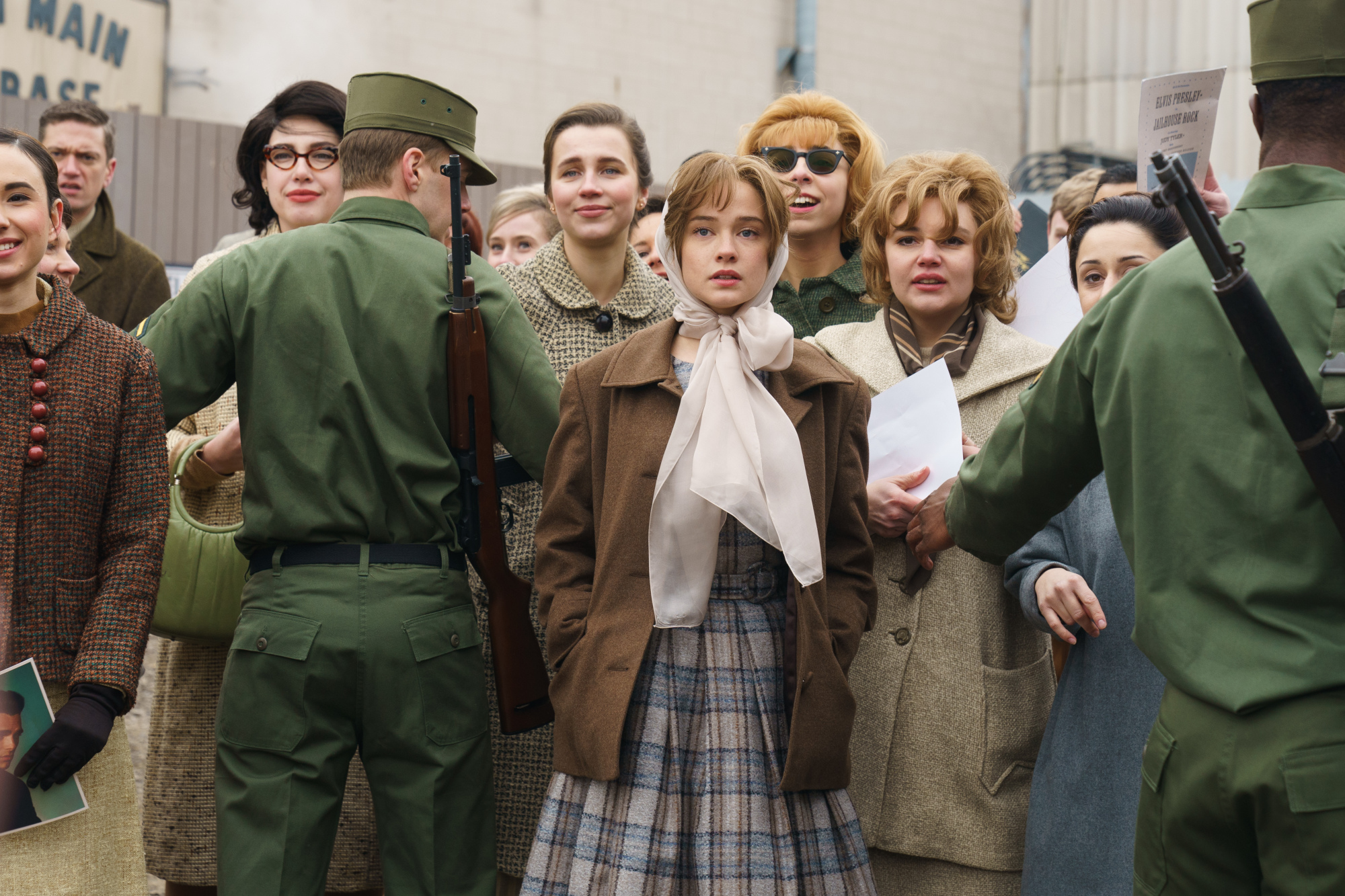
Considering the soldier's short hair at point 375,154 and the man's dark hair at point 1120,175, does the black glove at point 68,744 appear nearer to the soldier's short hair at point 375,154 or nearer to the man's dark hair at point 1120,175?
the soldier's short hair at point 375,154

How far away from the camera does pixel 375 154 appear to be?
2.98 metres

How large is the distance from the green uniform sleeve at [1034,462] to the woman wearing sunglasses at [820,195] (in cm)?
136

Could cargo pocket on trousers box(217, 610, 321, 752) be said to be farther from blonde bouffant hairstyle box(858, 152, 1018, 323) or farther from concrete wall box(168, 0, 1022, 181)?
concrete wall box(168, 0, 1022, 181)

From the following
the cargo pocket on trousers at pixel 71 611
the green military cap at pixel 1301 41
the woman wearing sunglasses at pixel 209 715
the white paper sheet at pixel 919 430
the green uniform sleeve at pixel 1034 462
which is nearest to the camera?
the green military cap at pixel 1301 41

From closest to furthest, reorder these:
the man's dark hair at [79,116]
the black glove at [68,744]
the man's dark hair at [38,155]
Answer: the black glove at [68,744] → the man's dark hair at [38,155] → the man's dark hair at [79,116]

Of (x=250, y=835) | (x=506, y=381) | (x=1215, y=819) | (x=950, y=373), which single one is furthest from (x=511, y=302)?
(x=1215, y=819)

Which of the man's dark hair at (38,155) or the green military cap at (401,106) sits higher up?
the green military cap at (401,106)

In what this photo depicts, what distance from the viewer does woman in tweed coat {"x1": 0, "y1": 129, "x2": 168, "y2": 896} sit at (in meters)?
2.35

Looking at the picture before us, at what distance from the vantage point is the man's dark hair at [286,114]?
357 centimetres

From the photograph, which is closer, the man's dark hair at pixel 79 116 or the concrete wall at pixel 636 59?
the man's dark hair at pixel 79 116

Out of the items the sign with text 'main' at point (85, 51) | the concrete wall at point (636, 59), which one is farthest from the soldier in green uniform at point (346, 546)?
the concrete wall at point (636, 59)

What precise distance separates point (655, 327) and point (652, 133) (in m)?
11.9

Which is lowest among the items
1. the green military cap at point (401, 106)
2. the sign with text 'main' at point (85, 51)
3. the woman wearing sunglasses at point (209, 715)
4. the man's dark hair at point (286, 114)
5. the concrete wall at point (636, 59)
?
the woman wearing sunglasses at point (209, 715)

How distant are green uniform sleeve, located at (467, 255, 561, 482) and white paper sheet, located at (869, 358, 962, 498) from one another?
0.71 metres
